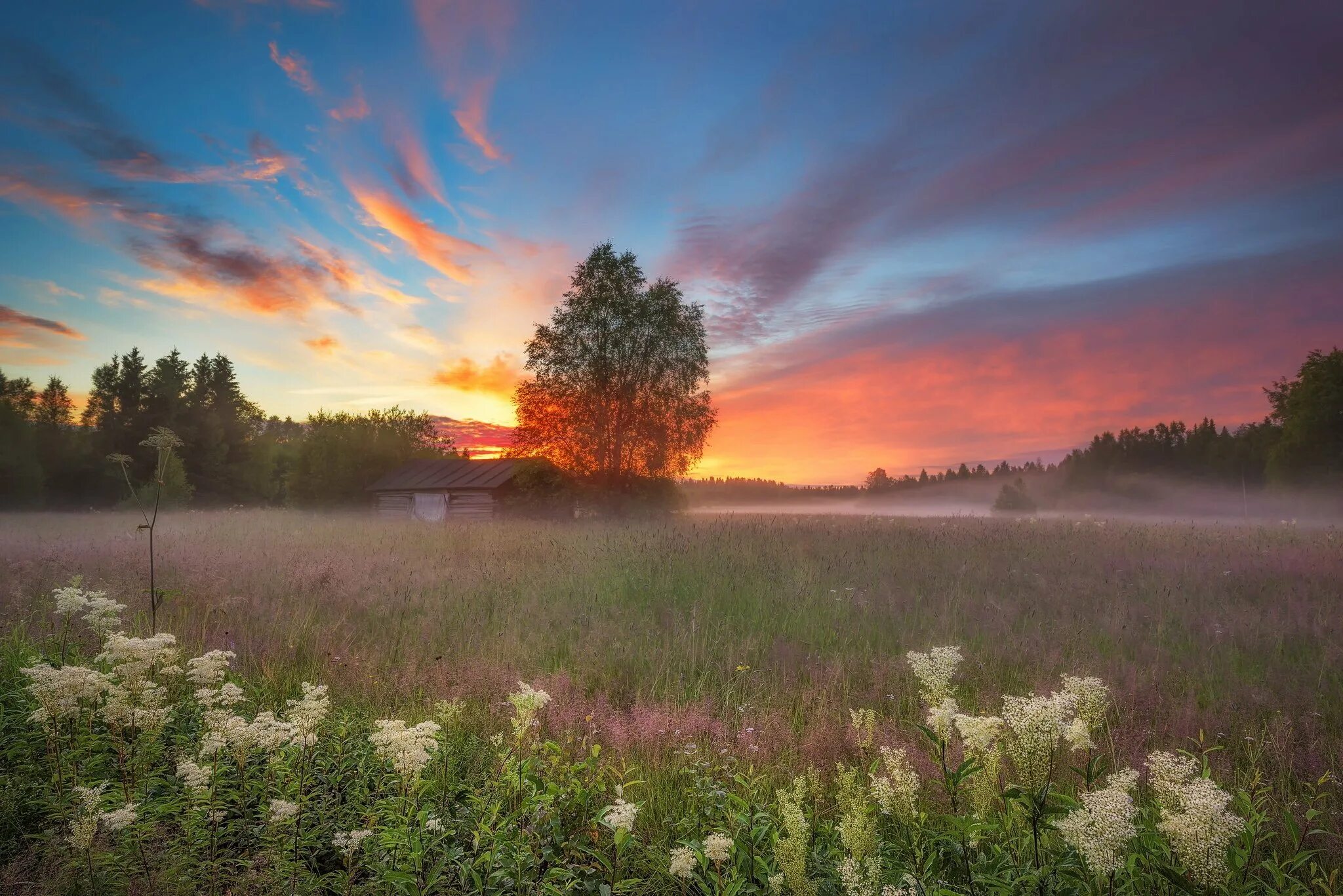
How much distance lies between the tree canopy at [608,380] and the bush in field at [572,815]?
24.8m

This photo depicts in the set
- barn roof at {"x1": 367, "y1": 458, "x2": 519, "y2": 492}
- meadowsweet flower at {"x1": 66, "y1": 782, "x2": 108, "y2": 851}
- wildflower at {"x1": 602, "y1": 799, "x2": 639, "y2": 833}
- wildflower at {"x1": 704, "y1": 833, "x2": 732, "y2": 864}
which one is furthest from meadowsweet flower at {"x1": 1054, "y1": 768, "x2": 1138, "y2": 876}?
barn roof at {"x1": 367, "y1": 458, "x2": 519, "y2": 492}

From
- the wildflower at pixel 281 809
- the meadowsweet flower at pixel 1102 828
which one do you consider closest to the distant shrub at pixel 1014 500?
the meadowsweet flower at pixel 1102 828

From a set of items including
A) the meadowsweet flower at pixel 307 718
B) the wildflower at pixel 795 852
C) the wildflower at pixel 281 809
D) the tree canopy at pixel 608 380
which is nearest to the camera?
the wildflower at pixel 795 852

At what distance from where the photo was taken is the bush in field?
2.12 metres

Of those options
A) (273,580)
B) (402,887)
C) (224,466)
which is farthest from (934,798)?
(224,466)

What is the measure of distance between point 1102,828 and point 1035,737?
0.83 feet

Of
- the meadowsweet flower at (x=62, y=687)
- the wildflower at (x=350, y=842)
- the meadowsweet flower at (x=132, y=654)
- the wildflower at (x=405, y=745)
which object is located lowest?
the wildflower at (x=350, y=842)

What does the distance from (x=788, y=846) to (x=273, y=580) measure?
9.76 m

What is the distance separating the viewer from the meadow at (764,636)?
4.52 m

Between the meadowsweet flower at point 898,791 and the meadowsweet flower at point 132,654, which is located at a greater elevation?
the meadowsweet flower at point 132,654

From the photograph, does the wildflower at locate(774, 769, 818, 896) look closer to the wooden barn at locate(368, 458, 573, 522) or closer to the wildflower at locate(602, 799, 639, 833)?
the wildflower at locate(602, 799, 639, 833)

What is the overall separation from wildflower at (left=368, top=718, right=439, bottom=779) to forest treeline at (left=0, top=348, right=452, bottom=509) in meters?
45.6

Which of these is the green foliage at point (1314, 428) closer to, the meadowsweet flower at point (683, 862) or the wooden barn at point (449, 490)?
the wooden barn at point (449, 490)

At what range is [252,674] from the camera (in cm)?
605
